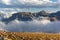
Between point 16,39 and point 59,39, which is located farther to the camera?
point 59,39

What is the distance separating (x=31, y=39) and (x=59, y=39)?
21.3 feet

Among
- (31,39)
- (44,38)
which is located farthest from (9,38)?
(44,38)

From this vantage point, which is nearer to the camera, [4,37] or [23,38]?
[4,37]

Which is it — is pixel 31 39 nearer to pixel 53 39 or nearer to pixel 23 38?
pixel 23 38

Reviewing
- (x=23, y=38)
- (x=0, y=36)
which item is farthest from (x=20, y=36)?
(x=0, y=36)

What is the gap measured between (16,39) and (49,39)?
7.21m

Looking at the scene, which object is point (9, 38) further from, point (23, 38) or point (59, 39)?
point (59, 39)

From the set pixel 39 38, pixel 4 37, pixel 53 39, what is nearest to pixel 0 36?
pixel 4 37

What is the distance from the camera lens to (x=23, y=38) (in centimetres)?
4800

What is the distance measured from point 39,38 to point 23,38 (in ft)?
11.3

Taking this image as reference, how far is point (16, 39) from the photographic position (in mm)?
46281

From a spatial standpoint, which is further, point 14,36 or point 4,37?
point 14,36

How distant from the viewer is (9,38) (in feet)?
151

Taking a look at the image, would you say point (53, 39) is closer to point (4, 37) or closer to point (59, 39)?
point (59, 39)
